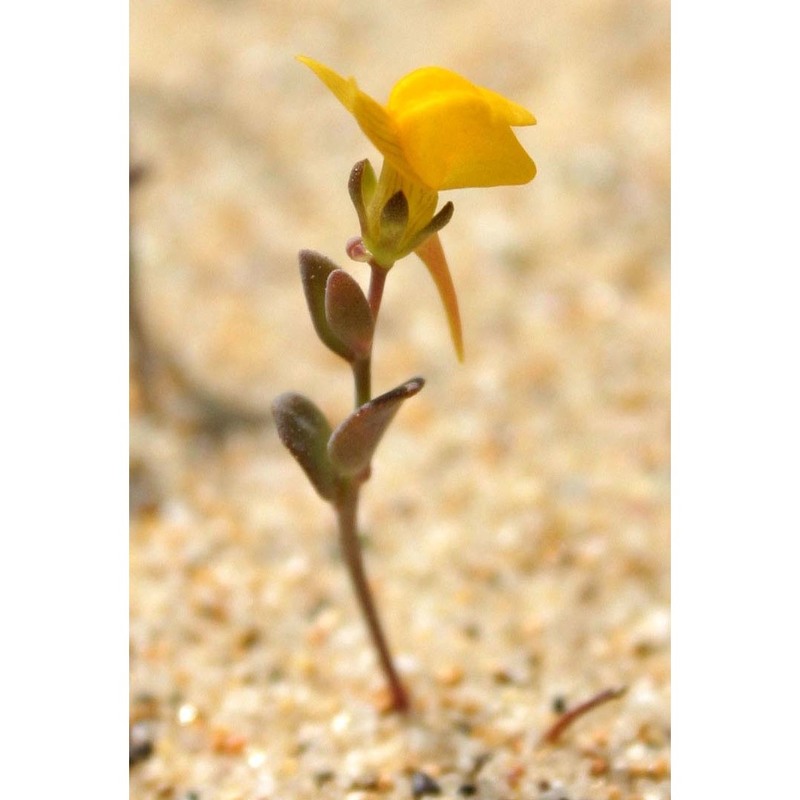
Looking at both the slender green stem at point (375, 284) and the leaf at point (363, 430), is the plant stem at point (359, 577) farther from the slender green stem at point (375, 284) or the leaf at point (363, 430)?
the slender green stem at point (375, 284)

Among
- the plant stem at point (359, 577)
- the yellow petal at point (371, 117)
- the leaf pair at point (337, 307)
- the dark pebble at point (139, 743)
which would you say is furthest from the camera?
the dark pebble at point (139, 743)

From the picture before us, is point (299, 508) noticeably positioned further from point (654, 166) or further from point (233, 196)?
point (654, 166)

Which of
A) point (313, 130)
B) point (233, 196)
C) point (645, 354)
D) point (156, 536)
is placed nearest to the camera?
point (156, 536)

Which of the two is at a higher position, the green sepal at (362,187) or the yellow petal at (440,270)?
the green sepal at (362,187)

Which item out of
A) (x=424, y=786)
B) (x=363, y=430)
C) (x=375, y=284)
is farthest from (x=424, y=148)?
(x=424, y=786)

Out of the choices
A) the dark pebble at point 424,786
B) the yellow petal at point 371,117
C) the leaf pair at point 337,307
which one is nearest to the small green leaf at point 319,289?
the leaf pair at point 337,307

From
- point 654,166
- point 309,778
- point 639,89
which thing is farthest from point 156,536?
point 639,89
